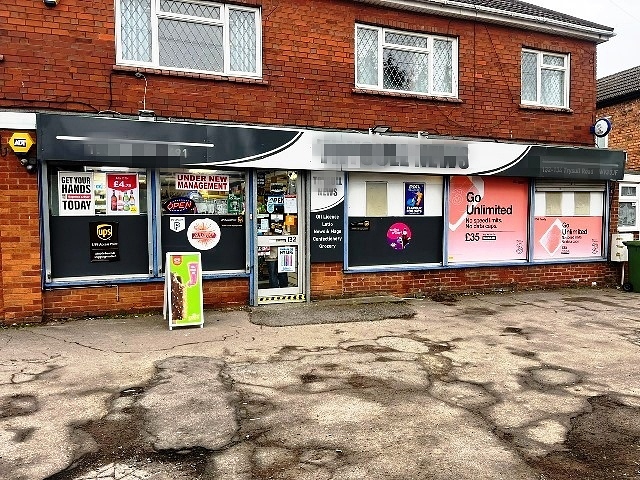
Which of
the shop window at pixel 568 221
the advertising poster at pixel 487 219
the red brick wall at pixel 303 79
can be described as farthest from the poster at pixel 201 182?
the shop window at pixel 568 221

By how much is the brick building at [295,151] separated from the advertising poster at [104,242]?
34 mm

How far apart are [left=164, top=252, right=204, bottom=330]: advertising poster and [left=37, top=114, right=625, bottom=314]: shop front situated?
829 mm

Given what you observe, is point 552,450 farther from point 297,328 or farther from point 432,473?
point 297,328

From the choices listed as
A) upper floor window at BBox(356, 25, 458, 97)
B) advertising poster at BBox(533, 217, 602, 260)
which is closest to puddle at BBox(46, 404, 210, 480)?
upper floor window at BBox(356, 25, 458, 97)

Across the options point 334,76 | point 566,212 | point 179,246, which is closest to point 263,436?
point 179,246

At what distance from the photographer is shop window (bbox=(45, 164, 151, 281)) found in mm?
7242

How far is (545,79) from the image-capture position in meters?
10.5

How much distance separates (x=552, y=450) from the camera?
346 centimetres

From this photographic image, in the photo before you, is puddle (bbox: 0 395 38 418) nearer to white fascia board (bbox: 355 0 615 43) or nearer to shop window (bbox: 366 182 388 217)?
shop window (bbox: 366 182 388 217)

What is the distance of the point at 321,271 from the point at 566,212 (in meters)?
5.78

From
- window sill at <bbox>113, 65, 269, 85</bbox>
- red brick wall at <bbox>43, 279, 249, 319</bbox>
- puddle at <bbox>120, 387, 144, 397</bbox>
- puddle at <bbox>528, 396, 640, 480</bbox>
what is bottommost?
puddle at <bbox>528, 396, 640, 480</bbox>

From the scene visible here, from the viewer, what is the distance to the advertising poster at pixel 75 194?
725 centimetres

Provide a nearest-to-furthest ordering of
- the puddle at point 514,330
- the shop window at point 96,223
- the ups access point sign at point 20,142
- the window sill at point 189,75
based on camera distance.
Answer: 1. the ups access point sign at point 20,142
2. the puddle at point 514,330
3. the shop window at point 96,223
4. the window sill at point 189,75

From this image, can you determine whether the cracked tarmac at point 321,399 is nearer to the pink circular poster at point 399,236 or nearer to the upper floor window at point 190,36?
the pink circular poster at point 399,236
